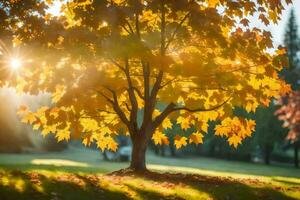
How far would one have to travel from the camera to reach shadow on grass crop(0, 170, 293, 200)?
35.9 ft

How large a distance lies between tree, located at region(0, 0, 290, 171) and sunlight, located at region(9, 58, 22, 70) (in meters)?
0.22

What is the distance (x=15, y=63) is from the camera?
14.5m

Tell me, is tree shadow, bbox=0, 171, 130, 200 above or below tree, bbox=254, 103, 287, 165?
below

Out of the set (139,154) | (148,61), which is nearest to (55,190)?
(148,61)

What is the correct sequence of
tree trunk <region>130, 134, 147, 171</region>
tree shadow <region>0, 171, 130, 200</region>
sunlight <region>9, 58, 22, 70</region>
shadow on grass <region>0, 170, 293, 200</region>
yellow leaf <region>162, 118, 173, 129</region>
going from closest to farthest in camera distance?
tree shadow <region>0, 171, 130, 200</region>
shadow on grass <region>0, 170, 293, 200</region>
sunlight <region>9, 58, 22, 70</region>
tree trunk <region>130, 134, 147, 171</region>
yellow leaf <region>162, 118, 173, 129</region>

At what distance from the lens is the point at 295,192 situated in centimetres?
1380

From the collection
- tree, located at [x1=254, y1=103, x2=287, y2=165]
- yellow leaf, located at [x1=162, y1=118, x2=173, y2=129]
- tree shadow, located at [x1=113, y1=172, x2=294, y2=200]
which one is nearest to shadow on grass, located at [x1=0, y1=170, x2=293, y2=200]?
tree shadow, located at [x1=113, y1=172, x2=294, y2=200]

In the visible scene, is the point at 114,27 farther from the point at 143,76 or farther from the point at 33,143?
the point at 33,143

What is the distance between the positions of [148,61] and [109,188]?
154 inches

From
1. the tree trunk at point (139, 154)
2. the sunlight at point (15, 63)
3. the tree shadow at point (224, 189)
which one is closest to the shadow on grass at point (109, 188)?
the tree shadow at point (224, 189)

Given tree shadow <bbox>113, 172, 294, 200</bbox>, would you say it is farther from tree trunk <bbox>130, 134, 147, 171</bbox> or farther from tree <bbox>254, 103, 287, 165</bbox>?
tree <bbox>254, 103, 287, 165</bbox>

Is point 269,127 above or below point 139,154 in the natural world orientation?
above

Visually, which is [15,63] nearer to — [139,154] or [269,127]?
[139,154]

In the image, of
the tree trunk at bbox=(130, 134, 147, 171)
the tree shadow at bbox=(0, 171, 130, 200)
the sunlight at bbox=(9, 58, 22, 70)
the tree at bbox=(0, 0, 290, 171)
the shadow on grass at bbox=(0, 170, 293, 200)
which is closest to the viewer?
the tree shadow at bbox=(0, 171, 130, 200)
